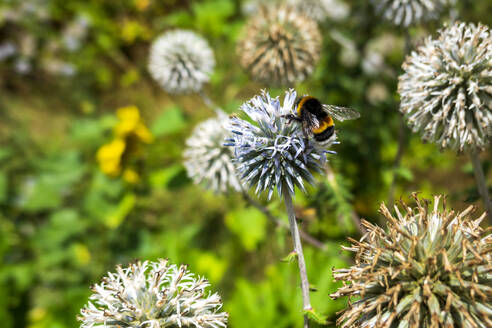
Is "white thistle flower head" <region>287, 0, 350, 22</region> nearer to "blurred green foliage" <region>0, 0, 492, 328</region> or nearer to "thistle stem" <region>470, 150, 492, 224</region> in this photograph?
"blurred green foliage" <region>0, 0, 492, 328</region>

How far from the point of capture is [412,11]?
9.53ft

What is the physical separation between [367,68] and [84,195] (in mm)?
4049

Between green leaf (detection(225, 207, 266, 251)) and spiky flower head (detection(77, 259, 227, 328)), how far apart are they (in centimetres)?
250

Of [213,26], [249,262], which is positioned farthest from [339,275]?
[213,26]

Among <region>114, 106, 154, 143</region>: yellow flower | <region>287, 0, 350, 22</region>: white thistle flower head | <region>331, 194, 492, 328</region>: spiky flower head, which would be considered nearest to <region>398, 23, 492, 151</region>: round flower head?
<region>331, 194, 492, 328</region>: spiky flower head

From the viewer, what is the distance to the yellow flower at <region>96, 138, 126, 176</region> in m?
4.96

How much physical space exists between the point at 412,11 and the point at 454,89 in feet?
3.21

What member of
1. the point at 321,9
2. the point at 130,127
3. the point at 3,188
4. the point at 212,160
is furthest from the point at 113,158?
the point at 321,9

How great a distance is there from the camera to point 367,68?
483 centimetres

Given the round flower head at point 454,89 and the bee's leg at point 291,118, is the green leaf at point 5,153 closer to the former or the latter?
the bee's leg at point 291,118

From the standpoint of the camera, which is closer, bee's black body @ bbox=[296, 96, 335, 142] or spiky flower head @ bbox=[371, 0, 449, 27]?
bee's black body @ bbox=[296, 96, 335, 142]

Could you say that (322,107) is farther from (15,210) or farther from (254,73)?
(15,210)

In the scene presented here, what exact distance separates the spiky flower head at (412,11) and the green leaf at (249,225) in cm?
235

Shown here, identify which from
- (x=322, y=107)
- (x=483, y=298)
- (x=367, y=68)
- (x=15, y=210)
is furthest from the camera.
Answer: (x=15, y=210)
